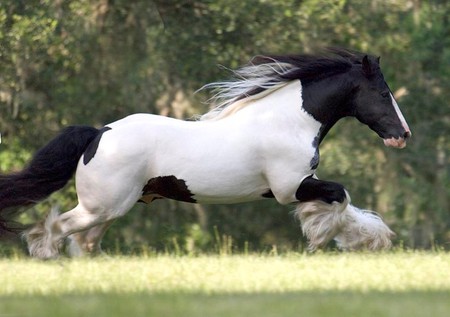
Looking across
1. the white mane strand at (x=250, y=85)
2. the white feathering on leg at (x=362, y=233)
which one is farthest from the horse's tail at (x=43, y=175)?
the white feathering on leg at (x=362, y=233)

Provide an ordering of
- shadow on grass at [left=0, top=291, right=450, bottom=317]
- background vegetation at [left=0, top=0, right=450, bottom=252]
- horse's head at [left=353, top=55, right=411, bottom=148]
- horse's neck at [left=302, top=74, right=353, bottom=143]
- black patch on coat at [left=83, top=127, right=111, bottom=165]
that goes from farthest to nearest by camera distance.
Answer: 1. background vegetation at [left=0, top=0, right=450, bottom=252]
2. horse's head at [left=353, top=55, right=411, bottom=148]
3. horse's neck at [left=302, top=74, right=353, bottom=143]
4. black patch on coat at [left=83, top=127, right=111, bottom=165]
5. shadow on grass at [left=0, top=291, right=450, bottom=317]

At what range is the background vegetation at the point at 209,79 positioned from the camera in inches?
755

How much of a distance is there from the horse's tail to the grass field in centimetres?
56

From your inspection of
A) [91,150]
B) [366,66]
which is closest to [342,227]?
[366,66]

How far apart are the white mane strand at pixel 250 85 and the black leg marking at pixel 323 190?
2.70ft

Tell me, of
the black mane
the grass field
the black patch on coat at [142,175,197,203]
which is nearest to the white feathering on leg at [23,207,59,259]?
the grass field

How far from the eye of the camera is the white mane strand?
36.2 ft

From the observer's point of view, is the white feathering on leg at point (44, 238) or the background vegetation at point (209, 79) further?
the background vegetation at point (209, 79)

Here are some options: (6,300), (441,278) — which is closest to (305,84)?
(441,278)

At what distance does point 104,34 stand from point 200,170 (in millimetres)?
9902

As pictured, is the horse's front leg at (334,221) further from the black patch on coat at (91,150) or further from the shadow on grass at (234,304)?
the shadow on grass at (234,304)

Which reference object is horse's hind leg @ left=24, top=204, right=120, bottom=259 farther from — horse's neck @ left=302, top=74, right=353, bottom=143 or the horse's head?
the horse's head

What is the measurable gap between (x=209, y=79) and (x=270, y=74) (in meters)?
8.34

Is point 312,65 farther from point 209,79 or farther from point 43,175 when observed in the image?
point 209,79
